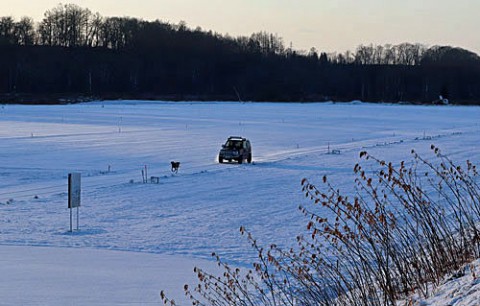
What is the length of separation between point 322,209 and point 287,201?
198cm

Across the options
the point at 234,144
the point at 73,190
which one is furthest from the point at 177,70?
the point at 73,190

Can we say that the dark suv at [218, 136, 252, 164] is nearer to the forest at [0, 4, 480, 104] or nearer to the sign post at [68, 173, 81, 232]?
the sign post at [68, 173, 81, 232]

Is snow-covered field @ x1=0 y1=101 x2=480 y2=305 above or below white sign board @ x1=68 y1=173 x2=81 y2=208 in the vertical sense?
below

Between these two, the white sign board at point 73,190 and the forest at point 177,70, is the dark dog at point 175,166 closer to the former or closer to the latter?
the white sign board at point 73,190

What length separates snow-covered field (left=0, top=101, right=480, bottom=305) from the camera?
480 inches

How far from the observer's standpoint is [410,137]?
56.3 m

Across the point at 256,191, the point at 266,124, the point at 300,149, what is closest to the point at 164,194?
the point at 256,191

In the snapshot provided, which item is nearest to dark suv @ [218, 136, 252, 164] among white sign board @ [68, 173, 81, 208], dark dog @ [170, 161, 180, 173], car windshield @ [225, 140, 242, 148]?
car windshield @ [225, 140, 242, 148]

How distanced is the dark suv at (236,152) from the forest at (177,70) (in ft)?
257

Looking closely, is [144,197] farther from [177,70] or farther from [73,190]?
[177,70]

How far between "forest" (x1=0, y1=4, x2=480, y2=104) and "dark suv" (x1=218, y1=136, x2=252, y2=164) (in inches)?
3087

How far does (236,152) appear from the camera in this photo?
34.4 m

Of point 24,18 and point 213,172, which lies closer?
point 213,172

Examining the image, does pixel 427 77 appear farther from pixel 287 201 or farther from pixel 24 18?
pixel 287 201
